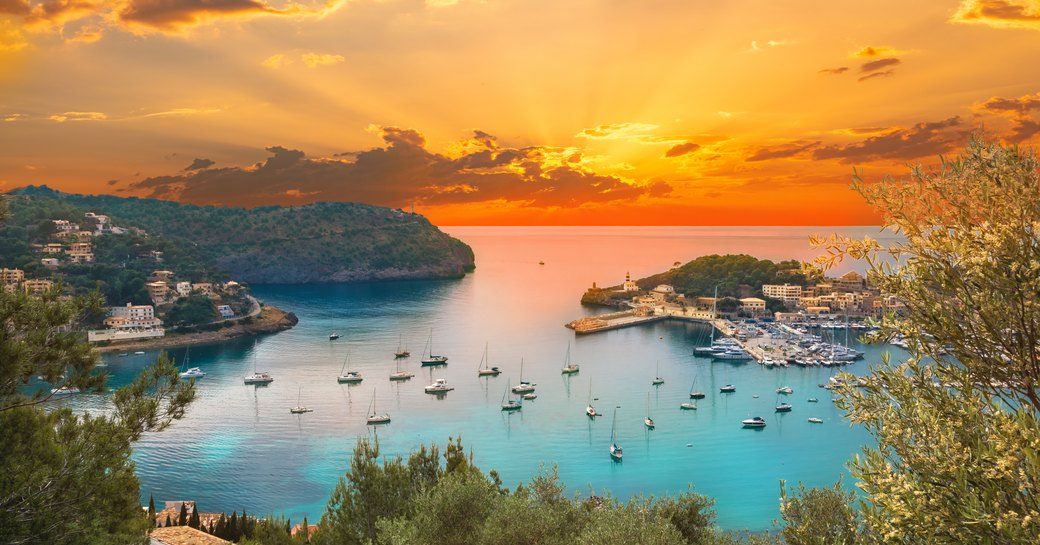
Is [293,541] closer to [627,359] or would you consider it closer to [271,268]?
[627,359]

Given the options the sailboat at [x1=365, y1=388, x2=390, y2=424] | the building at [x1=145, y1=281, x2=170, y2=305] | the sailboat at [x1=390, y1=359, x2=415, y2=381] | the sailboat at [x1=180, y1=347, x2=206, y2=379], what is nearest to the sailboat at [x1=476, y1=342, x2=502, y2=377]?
the sailboat at [x1=390, y1=359, x2=415, y2=381]

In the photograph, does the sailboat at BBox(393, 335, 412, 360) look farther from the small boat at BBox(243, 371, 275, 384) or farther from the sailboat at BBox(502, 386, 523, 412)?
the sailboat at BBox(502, 386, 523, 412)

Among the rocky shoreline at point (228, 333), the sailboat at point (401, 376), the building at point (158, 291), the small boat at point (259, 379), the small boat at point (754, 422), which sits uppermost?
the building at point (158, 291)

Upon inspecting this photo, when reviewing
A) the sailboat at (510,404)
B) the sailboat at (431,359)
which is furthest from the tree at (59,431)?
the sailboat at (431,359)

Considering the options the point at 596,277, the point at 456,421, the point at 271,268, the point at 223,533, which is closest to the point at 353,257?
the point at 271,268

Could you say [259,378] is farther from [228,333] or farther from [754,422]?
[754,422]

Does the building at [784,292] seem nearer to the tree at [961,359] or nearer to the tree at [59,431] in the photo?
the tree at [961,359]
